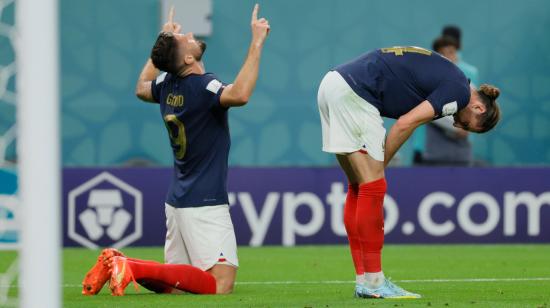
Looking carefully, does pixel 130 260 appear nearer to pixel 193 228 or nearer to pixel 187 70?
pixel 193 228

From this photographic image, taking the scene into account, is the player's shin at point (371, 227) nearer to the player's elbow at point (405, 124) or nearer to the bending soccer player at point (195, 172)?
the player's elbow at point (405, 124)

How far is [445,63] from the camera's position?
6.37 metres

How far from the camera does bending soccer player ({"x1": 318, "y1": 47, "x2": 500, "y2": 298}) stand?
20.4 ft

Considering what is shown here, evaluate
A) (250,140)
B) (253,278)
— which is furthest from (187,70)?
(250,140)

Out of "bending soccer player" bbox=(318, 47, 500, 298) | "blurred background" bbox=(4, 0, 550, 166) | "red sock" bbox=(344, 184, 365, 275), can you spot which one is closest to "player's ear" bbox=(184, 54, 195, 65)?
"bending soccer player" bbox=(318, 47, 500, 298)

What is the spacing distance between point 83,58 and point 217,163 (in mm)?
6742

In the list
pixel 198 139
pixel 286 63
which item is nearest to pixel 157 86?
pixel 198 139

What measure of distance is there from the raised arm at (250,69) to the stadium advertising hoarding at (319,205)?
453 cm

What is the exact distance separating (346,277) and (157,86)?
6.49 feet

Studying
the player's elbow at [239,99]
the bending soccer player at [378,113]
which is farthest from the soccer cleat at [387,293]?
the player's elbow at [239,99]

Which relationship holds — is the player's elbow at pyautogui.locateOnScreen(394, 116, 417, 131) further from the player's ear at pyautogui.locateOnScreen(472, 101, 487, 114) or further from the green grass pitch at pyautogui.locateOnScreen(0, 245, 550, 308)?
the green grass pitch at pyautogui.locateOnScreen(0, 245, 550, 308)

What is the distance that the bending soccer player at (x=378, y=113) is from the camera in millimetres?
6227

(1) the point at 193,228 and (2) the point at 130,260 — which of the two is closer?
(2) the point at 130,260

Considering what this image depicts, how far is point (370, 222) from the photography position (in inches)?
247
